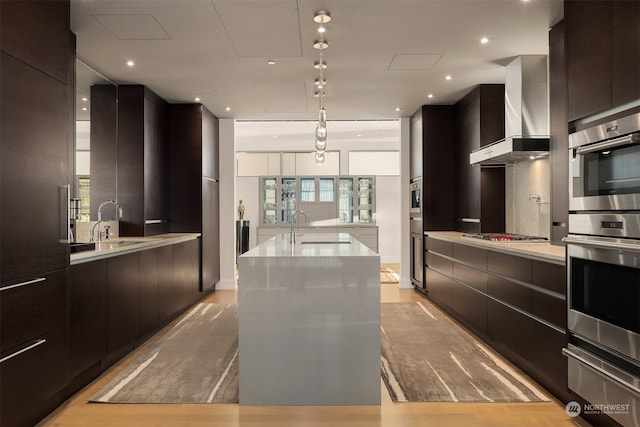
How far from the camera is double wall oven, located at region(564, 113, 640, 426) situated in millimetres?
1986

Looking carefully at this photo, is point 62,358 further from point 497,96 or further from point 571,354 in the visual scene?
point 497,96

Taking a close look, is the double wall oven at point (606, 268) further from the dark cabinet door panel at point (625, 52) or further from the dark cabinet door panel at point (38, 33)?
the dark cabinet door panel at point (38, 33)

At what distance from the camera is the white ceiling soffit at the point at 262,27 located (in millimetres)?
2957

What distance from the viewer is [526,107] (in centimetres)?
387

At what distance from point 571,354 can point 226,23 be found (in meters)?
3.13

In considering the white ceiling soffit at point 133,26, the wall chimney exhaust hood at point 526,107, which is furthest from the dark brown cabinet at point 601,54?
the white ceiling soffit at point 133,26

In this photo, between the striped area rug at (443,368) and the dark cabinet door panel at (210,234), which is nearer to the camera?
the striped area rug at (443,368)

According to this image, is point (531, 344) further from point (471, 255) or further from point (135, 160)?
point (135, 160)

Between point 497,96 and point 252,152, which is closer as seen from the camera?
point 497,96

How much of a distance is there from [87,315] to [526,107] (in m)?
3.88

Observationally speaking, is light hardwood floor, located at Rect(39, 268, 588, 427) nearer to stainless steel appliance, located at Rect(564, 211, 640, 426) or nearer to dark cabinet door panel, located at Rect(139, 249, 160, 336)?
stainless steel appliance, located at Rect(564, 211, 640, 426)

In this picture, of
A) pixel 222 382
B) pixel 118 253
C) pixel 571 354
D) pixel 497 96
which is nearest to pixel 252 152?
pixel 497 96

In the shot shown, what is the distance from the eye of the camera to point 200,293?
5.70 metres

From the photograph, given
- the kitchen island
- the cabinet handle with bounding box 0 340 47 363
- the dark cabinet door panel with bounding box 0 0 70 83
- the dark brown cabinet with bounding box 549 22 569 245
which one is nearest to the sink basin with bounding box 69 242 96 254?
the cabinet handle with bounding box 0 340 47 363
